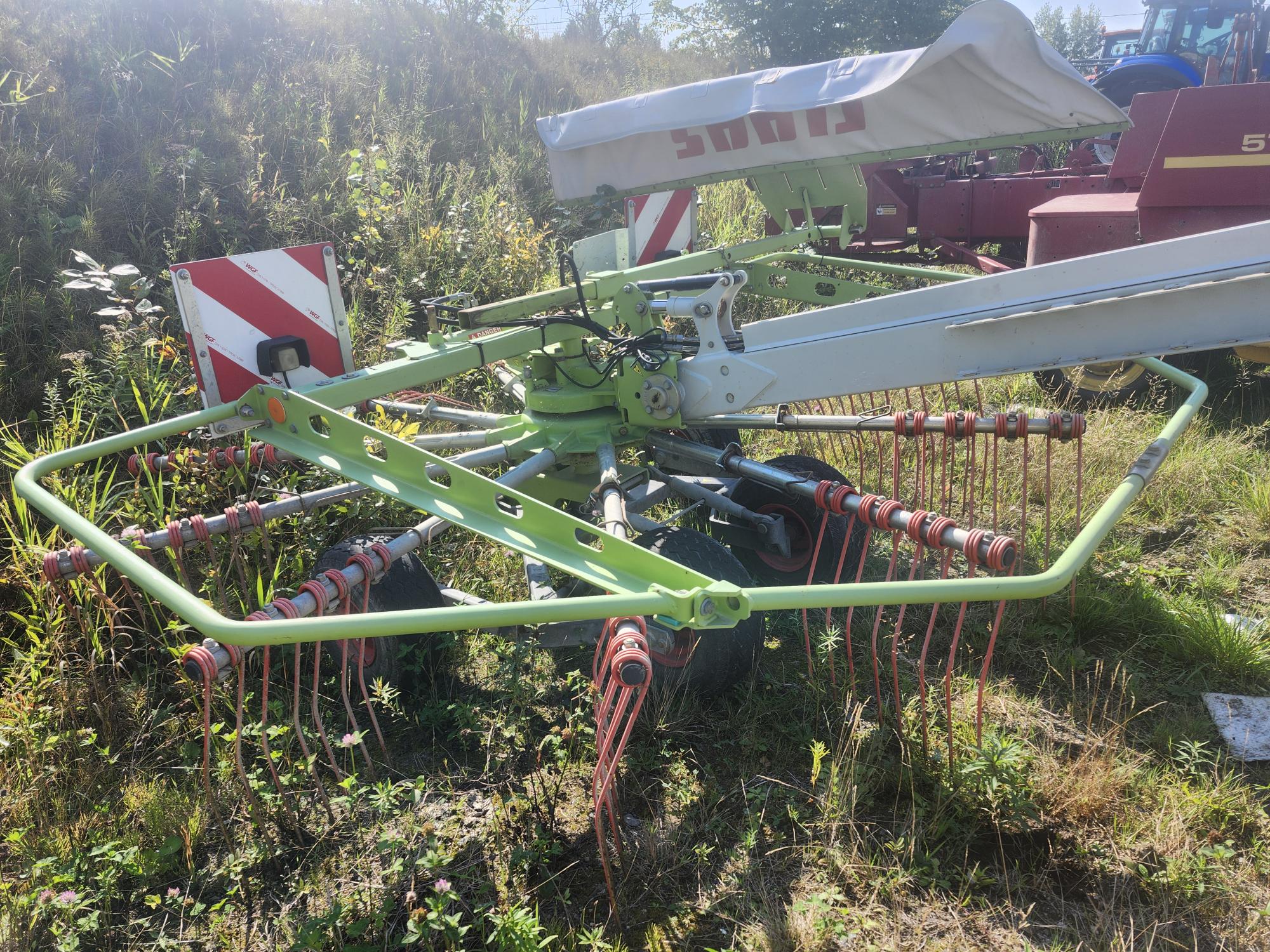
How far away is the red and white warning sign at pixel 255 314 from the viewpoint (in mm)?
2934

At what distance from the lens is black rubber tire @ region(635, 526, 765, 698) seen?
3.05m

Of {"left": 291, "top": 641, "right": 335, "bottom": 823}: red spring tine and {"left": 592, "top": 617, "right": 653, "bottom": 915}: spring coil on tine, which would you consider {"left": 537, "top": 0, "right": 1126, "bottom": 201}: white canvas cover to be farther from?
{"left": 291, "top": 641, "right": 335, "bottom": 823}: red spring tine

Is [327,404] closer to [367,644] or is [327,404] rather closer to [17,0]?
[367,644]

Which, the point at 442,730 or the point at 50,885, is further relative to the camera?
the point at 442,730

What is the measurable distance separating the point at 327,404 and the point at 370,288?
3.40 metres

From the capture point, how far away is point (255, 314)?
10.1ft

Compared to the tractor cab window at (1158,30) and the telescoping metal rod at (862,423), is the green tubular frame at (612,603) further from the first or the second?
the tractor cab window at (1158,30)

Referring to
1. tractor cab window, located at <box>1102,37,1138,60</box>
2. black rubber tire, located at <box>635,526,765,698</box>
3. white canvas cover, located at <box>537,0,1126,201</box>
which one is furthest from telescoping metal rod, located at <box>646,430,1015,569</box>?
tractor cab window, located at <box>1102,37,1138,60</box>

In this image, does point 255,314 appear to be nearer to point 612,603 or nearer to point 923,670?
point 612,603

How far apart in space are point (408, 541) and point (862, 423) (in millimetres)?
1757

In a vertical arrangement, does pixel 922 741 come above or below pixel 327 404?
below

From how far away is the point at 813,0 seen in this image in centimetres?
2233

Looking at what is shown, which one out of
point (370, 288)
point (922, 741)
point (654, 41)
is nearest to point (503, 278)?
point (370, 288)

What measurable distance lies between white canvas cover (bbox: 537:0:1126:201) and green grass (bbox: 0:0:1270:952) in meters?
1.71
